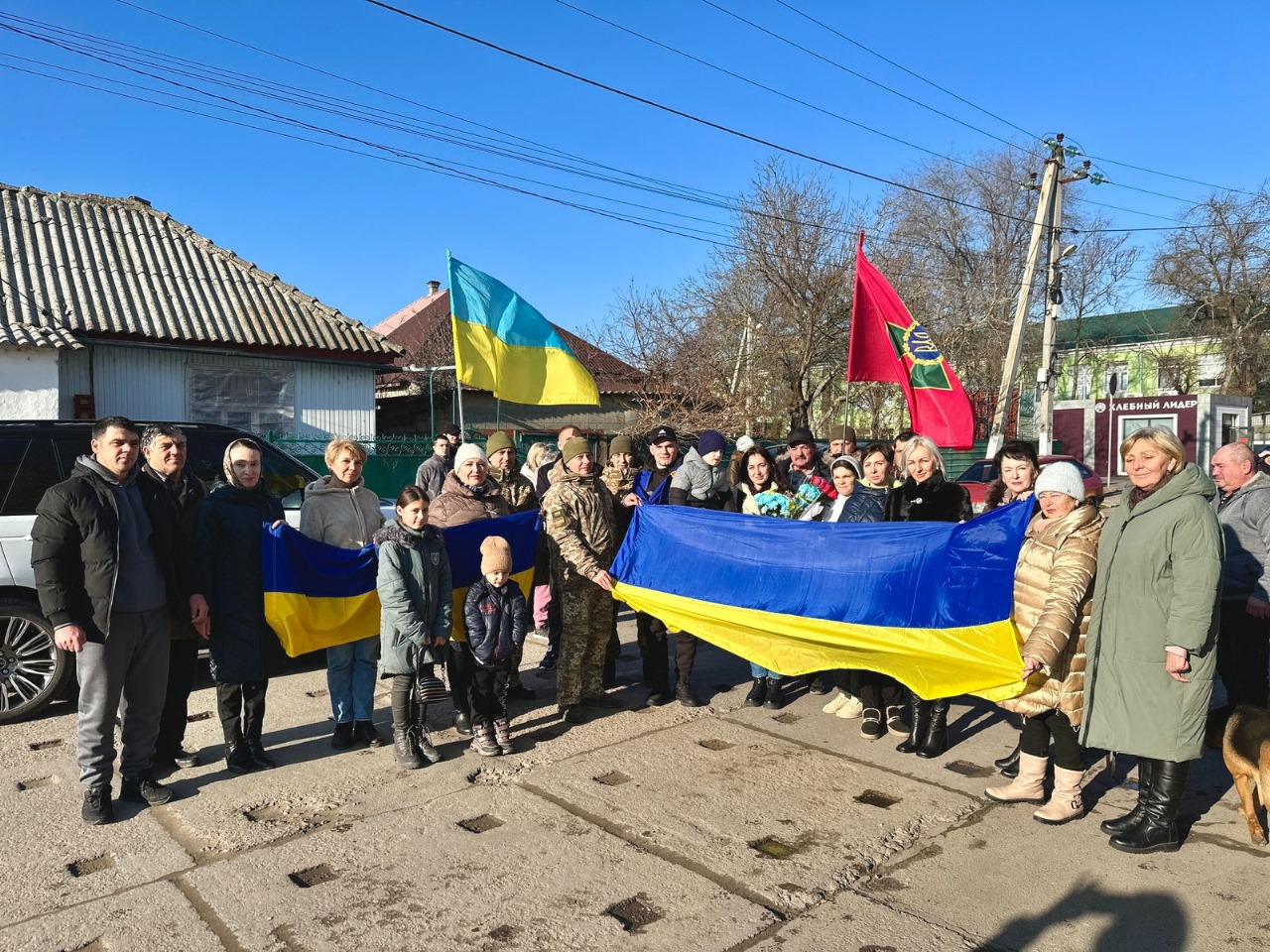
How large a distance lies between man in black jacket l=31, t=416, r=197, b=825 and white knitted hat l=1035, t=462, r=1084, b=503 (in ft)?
14.3

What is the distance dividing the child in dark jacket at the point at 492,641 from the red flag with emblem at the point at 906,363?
3989 millimetres

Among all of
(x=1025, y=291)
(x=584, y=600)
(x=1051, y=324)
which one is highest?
(x=1025, y=291)

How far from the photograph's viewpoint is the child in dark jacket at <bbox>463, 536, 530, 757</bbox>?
5.46m

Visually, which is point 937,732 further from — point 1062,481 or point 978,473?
point 978,473

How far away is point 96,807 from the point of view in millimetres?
4508

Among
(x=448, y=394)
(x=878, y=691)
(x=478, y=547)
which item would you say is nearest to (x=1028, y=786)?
(x=878, y=691)

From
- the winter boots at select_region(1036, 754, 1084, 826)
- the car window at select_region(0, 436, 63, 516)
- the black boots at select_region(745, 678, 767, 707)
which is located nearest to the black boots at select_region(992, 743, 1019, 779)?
the winter boots at select_region(1036, 754, 1084, 826)

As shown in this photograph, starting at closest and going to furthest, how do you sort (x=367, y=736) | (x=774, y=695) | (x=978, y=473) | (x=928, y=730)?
(x=928, y=730), (x=367, y=736), (x=774, y=695), (x=978, y=473)

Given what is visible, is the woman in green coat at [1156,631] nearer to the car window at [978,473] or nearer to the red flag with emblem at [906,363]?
the red flag with emblem at [906,363]

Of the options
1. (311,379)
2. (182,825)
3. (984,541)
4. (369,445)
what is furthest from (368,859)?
(311,379)

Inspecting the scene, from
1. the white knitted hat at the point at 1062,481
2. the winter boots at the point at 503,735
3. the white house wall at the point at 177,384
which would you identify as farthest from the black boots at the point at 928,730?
the white house wall at the point at 177,384

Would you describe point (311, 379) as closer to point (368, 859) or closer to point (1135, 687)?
point (368, 859)

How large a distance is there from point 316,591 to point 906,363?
5300 mm

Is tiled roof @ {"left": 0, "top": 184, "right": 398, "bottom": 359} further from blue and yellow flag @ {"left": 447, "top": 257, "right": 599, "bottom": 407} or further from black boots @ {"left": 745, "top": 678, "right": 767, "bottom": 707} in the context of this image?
black boots @ {"left": 745, "top": 678, "right": 767, "bottom": 707}
